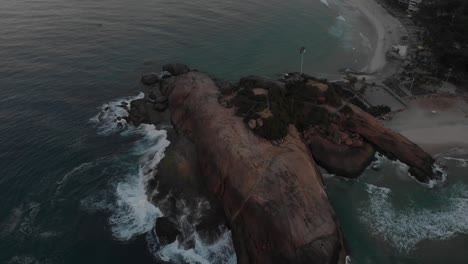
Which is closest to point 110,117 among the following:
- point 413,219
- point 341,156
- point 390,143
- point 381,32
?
point 341,156

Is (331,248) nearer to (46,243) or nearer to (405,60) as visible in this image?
(46,243)

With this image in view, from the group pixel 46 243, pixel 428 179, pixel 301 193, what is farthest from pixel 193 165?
pixel 428 179

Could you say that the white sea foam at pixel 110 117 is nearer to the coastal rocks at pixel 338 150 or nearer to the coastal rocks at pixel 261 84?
the coastal rocks at pixel 261 84

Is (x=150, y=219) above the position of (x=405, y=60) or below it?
below

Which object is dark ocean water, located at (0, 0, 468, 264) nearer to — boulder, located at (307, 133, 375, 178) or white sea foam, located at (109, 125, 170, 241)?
white sea foam, located at (109, 125, 170, 241)

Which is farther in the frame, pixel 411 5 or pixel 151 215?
pixel 411 5

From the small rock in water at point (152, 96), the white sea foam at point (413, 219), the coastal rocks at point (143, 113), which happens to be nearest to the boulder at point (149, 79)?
the small rock in water at point (152, 96)

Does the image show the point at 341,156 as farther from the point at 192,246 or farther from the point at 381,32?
the point at 381,32
